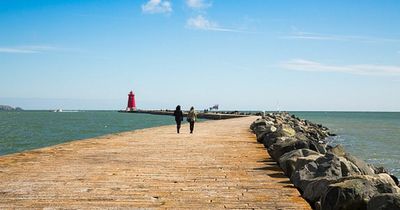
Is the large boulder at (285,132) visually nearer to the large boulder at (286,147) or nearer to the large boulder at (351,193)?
the large boulder at (286,147)

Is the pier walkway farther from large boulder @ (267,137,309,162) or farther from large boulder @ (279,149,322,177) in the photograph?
large boulder @ (267,137,309,162)

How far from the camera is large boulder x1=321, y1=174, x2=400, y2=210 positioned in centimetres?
427

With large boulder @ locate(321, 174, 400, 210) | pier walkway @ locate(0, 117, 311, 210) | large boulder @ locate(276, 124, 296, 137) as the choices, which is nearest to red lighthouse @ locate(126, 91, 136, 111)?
large boulder @ locate(276, 124, 296, 137)

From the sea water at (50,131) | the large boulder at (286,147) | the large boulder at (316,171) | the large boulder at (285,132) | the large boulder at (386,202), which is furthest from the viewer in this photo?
the sea water at (50,131)

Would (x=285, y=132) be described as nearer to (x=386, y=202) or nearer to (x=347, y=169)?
(x=347, y=169)

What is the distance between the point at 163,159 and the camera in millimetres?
8906

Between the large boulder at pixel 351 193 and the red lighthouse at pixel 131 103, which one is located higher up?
the red lighthouse at pixel 131 103

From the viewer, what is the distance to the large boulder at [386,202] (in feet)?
12.0

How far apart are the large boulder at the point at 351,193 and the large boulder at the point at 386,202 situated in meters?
0.35

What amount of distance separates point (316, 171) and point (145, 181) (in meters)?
2.43

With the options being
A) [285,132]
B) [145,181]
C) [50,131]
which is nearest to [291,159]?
[145,181]

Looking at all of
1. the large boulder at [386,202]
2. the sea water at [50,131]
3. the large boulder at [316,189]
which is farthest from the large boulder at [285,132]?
the sea water at [50,131]

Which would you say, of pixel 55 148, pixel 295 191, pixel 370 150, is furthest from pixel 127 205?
pixel 370 150

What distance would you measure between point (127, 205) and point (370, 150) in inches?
918
